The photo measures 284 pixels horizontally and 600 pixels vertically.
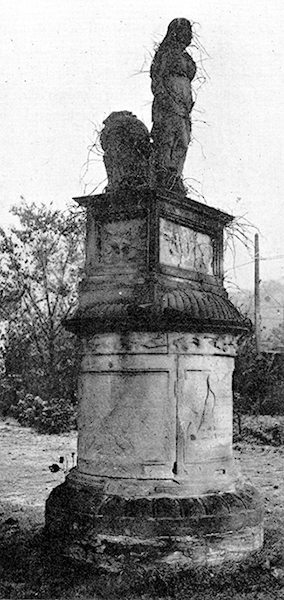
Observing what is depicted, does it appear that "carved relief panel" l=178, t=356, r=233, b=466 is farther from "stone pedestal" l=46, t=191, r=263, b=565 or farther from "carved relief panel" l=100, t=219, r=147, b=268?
"carved relief panel" l=100, t=219, r=147, b=268

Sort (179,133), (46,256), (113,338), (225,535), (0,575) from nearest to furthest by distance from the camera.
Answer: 1. (0,575)
2. (225,535)
3. (113,338)
4. (179,133)
5. (46,256)

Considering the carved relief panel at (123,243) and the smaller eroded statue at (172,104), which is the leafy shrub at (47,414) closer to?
→ the carved relief panel at (123,243)

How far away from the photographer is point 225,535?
544 cm

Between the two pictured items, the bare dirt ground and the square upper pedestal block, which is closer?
the square upper pedestal block

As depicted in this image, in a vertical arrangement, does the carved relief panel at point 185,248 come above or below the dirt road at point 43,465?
above

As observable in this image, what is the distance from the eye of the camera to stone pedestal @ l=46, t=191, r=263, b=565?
211 inches

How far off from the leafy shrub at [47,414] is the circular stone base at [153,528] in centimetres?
946

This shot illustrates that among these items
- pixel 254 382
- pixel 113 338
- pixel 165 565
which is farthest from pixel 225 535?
pixel 254 382

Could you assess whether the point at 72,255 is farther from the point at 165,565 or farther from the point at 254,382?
the point at 165,565

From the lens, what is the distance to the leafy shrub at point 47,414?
15047 mm

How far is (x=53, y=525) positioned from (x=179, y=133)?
11.7 ft

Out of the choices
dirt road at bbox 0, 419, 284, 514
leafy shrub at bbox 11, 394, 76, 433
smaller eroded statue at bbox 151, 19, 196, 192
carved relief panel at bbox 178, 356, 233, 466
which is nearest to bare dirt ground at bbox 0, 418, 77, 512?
dirt road at bbox 0, 419, 284, 514

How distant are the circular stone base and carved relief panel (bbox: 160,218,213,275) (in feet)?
6.58

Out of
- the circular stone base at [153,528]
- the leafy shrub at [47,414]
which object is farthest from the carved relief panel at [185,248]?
the leafy shrub at [47,414]
